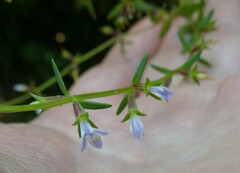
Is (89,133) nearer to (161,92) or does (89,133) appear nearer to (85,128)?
(85,128)

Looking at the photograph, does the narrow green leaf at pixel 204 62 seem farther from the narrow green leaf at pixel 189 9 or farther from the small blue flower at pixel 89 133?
the small blue flower at pixel 89 133

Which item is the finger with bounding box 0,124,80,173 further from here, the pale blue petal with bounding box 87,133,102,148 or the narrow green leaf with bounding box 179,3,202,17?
the narrow green leaf with bounding box 179,3,202,17

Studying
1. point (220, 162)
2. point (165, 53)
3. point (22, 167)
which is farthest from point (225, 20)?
point (22, 167)

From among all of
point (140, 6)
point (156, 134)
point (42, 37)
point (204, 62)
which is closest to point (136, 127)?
point (156, 134)

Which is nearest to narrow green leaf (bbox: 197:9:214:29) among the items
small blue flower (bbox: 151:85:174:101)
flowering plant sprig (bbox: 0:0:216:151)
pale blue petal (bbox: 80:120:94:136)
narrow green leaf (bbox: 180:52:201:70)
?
flowering plant sprig (bbox: 0:0:216:151)

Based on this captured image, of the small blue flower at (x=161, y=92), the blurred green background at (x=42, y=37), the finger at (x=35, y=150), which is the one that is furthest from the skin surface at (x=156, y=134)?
the blurred green background at (x=42, y=37)

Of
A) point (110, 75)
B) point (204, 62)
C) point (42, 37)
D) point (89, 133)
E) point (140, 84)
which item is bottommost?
point (89, 133)
